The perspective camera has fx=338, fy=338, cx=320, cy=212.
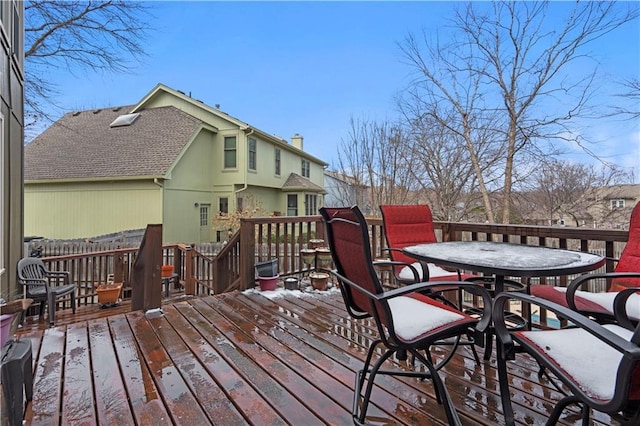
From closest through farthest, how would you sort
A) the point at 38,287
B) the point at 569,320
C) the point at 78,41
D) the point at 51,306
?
1. the point at 569,320
2. the point at 51,306
3. the point at 38,287
4. the point at 78,41

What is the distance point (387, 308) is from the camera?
4.89 feet

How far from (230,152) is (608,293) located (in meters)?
13.1

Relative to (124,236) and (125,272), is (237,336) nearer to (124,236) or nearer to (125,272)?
(125,272)

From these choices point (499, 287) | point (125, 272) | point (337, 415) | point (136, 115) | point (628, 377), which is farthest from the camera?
point (136, 115)

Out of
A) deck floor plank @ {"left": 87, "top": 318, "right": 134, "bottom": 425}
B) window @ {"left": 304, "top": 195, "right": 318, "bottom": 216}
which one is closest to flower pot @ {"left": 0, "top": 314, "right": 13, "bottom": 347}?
deck floor plank @ {"left": 87, "top": 318, "right": 134, "bottom": 425}

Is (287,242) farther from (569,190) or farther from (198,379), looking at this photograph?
(569,190)

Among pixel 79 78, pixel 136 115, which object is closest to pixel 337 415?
pixel 79 78

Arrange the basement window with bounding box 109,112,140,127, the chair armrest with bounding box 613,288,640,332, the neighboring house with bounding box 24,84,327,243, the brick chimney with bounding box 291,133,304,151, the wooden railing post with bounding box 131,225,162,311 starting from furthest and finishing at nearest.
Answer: the brick chimney with bounding box 291,133,304,151
the basement window with bounding box 109,112,140,127
the neighboring house with bounding box 24,84,327,243
the wooden railing post with bounding box 131,225,162,311
the chair armrest with bounding box 613,288,640,332

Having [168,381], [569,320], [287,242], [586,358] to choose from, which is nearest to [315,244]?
[287,242]

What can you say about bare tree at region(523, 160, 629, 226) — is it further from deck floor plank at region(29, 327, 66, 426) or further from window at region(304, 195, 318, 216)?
deck floor plank at region(29, 327, 66, 426)

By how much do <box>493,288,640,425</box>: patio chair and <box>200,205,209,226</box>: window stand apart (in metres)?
12.9

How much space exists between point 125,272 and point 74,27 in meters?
7.18

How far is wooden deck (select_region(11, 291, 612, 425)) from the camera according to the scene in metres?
1.73

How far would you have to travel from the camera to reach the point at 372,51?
1052cm
